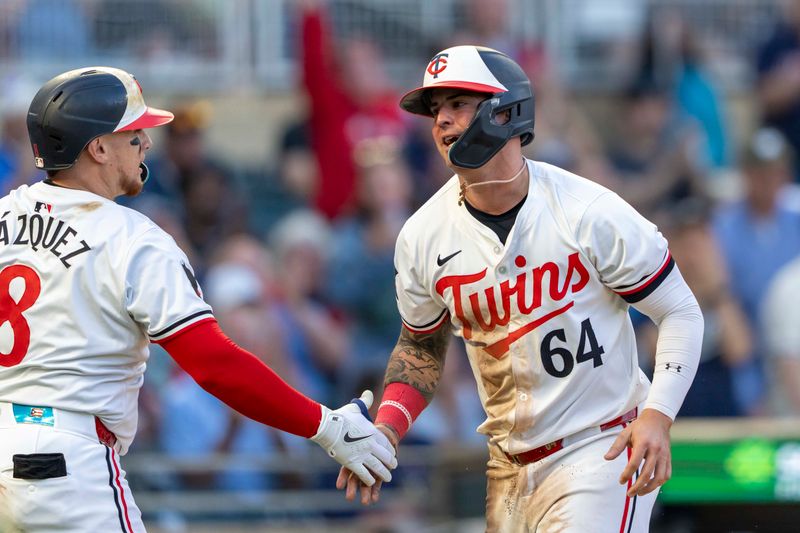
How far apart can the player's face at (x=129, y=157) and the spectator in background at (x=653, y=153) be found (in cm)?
616

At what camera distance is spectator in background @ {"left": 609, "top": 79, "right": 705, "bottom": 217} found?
10.6 meters

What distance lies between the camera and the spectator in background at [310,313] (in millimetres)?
9562

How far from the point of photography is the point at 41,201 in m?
4.70

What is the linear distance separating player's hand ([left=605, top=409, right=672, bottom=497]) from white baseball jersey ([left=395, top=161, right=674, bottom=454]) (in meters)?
0.27

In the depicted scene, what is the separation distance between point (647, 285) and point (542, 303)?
0.38 meters

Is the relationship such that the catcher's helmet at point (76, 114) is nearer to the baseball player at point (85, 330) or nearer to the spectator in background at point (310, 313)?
the baseball player at point (85, 330)

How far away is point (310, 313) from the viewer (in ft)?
31.7

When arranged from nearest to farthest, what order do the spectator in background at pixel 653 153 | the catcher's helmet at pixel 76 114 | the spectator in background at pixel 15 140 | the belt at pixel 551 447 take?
the catcher's helmet at pixel 76 114
the belt at pixel 551 447
the spectator in background at pixel 15 140
the spectator in background at pixel 653 153

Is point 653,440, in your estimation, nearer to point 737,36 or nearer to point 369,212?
point 369,212

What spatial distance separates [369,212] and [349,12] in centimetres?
302

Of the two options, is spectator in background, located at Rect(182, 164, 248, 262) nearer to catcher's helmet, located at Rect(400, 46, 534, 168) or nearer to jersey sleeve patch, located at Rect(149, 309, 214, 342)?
catcher's helmet, located at Rect(400, 46, 534, 168)

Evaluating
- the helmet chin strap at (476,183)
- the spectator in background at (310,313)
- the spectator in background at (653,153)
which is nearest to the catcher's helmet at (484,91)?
Result: the helmet chin strap at (476,183)

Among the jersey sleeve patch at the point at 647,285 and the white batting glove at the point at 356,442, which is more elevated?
the jersey sleeve patch at the point at 647,285

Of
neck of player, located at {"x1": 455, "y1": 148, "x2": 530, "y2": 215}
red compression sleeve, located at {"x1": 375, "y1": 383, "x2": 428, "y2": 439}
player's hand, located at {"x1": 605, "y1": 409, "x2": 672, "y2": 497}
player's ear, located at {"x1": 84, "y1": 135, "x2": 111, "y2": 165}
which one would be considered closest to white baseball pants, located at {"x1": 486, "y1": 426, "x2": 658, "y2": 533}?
player's hand, located at {"x1": 605, "y1": 409, "x2": 672, "y2": 497}
